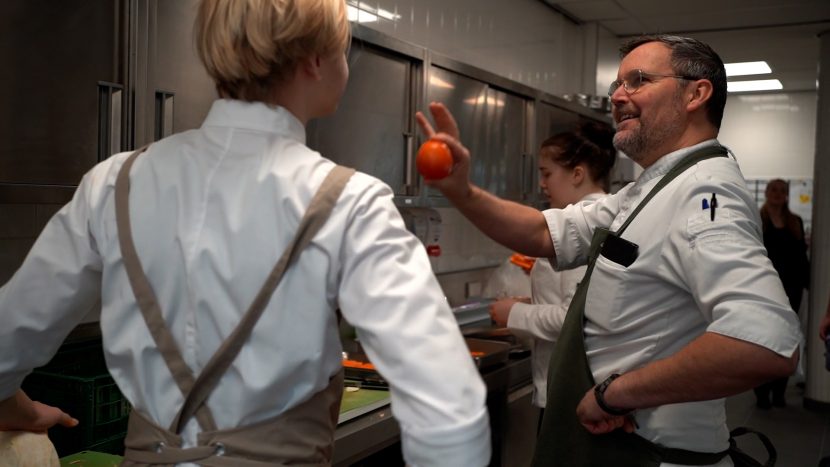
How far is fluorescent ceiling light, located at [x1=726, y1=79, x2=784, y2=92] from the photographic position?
812cm

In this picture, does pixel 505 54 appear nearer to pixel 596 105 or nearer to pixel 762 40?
pixel 596 105

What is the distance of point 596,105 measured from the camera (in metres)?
4.75

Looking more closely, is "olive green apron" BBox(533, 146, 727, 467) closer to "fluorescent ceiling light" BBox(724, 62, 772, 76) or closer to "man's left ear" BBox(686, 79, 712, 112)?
"man's left ear" BBox(686, 79, 712, 112)

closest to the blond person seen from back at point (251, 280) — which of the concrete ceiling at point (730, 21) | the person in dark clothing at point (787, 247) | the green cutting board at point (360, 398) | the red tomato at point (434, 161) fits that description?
the red tomato at point (434, 161)

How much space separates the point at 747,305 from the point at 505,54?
132 inches

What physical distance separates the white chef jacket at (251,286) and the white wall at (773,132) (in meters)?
8.80

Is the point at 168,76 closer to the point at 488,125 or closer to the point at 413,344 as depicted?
the point at 413,344

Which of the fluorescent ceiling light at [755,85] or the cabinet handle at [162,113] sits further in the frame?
the fluorescent ceiling light at [755,85]

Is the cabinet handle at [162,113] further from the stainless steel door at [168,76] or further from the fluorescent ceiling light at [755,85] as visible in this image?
the fluorescent ceiling light at [755,85]

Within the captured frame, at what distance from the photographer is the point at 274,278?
1.05m

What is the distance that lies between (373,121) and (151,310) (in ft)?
5.59

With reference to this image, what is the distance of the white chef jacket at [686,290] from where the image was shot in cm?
150

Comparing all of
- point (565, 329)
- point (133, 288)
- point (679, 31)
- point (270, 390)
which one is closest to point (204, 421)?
point (270, 390)

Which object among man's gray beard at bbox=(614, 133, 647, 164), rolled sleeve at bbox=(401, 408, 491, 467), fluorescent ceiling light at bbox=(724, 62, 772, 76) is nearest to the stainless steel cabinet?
man's gray beard at bbox=(614, 133, 647, 164)
